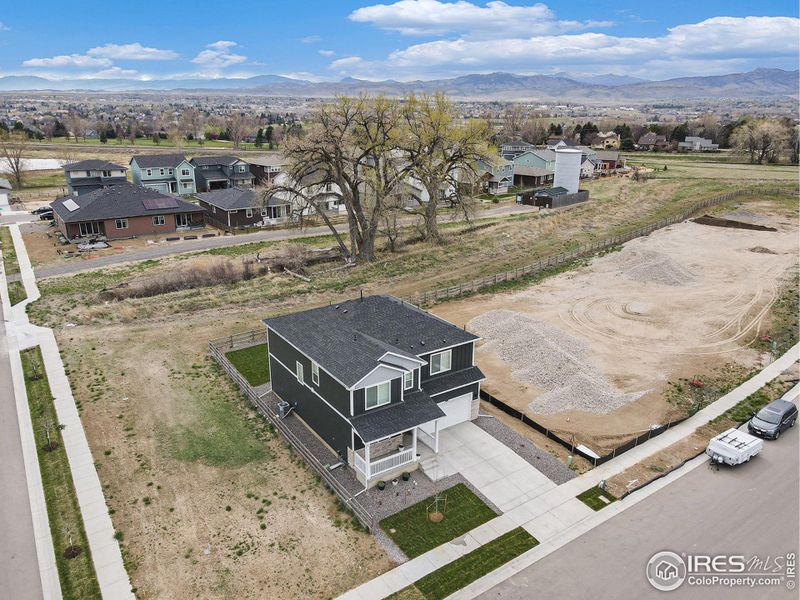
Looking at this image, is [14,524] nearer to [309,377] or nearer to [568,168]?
[309,377]

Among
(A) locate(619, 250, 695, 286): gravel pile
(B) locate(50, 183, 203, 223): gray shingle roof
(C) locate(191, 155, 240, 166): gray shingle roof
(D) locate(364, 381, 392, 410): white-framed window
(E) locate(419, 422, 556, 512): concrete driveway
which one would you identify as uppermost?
(C) locate(191, 155, 240, 166): gray shingle roof

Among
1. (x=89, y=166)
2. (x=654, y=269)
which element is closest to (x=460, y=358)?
(x=654, y=269)

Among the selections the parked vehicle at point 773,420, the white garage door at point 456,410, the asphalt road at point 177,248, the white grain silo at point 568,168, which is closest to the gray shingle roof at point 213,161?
the asphalt road at point 177,248

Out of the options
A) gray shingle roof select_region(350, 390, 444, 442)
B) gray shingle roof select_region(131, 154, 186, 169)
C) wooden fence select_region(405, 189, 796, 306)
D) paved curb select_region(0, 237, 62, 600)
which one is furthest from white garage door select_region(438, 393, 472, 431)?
gray shingle roof select_region(131, 154, 186, 169)

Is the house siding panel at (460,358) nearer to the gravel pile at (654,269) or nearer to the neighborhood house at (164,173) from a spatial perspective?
the gravel pile at (654,269)

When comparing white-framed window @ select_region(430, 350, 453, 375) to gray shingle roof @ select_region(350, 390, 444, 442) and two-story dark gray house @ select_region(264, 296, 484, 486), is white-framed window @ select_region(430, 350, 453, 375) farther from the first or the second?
gray shingle roof @ select_region(350, 390, 444, 442)

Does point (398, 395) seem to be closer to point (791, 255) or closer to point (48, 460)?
point (48, 460)
